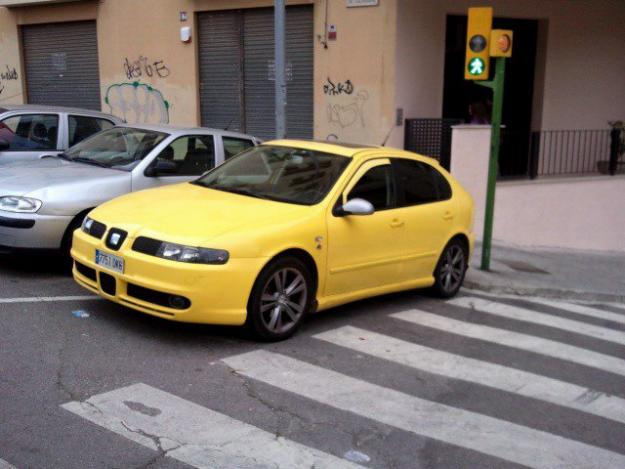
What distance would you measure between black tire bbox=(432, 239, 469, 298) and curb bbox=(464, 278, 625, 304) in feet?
3.26

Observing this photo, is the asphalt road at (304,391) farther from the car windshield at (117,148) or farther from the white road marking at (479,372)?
the car windshield at (117,148)

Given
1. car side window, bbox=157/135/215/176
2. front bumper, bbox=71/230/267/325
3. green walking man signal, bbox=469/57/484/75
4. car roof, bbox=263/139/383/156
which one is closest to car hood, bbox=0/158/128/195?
car side window, bbox=157/135/215/176

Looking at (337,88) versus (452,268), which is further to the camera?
(337,88)

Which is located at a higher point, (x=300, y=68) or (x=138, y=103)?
(x=300, y=68)

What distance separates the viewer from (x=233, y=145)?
941 cm

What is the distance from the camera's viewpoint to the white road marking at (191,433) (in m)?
4.21

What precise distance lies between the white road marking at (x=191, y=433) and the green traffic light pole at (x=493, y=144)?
6.09 m

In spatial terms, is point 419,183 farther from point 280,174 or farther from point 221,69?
point 221,69

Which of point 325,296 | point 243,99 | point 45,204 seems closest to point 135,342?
point 325,296

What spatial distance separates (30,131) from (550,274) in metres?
7.50

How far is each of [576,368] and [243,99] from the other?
10429 mm

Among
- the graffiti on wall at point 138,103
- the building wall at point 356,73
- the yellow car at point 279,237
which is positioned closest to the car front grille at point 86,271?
the yellow car at point 279,237

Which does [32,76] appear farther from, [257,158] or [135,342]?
[135,342]

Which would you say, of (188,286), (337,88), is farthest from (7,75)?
(188,286)
